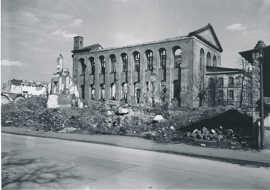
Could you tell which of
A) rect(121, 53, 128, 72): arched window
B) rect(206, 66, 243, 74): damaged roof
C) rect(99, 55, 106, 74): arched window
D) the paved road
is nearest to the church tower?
rect(99, 55, 106, 74): arched window

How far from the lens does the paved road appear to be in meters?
5.39

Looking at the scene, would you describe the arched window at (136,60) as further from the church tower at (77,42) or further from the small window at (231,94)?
the small window at (231,94)

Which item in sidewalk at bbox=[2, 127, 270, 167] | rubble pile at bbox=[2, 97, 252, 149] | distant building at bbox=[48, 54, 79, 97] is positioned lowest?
sidewalk at bbox=[2, 127, 270, 167]

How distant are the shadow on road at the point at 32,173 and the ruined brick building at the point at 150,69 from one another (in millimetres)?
20152

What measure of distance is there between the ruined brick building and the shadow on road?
2015cm

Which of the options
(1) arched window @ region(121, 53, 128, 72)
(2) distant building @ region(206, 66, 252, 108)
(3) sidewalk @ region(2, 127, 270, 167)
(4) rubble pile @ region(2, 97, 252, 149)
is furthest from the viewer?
(1) arched window @ region(121, 53, 128, 72)

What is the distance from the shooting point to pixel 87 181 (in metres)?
5.52

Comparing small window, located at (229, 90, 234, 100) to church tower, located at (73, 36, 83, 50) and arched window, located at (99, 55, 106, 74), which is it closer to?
arched window, located at (99, 55, 106, 74)

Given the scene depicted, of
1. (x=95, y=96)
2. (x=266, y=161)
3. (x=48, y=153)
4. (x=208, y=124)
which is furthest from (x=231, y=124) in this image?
(x=95, y=96)

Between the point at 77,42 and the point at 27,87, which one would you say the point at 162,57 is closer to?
the point at 77,42

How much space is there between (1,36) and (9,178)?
326cm

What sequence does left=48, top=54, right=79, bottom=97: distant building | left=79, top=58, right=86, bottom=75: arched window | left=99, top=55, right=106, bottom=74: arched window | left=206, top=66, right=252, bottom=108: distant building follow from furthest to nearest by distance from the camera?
left=79, top=58, right=86, bottom=75: arched window → left=99, top=55, right=106, bottom=74: arched window → left=206, top=66, right=252, bottom=108: distant building → left=48, top=54, right=79, bottom=97: distant building

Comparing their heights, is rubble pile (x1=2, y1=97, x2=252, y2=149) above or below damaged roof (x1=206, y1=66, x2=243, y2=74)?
below

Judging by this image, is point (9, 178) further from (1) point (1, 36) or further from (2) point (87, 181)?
(1) point (1, 36)
